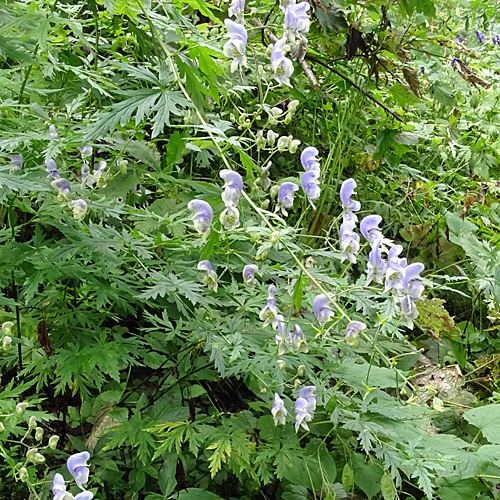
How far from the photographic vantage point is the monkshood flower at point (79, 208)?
1.15 meters

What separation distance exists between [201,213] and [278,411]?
0.52 m

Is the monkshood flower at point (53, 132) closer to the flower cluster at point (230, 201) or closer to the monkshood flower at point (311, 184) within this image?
the flower cluster at point (230, 201)

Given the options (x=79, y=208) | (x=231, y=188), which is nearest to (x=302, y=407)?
(x=231, y=188)

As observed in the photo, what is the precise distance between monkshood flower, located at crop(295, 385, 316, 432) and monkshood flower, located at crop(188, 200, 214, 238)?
18.0 inches

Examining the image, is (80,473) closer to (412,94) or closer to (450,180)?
(412,94)

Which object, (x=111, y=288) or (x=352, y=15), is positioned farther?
(x=352, y=15)

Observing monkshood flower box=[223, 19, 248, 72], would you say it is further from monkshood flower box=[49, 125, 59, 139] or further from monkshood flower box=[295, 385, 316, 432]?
monkshood flower box=[295, 385, 316, 432]

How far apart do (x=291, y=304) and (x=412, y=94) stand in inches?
48.9

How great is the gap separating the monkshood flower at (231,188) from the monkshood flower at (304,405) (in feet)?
1.59

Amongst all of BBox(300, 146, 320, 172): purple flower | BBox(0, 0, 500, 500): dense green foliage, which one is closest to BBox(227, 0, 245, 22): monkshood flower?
BBox(0, 0, 500, 500): dense green foliage

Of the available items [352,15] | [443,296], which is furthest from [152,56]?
[443,296]

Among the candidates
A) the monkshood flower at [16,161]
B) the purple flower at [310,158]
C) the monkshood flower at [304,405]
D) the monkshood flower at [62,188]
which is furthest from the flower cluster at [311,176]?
the monkshood flower at [16,161]

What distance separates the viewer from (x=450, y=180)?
8.87 feet

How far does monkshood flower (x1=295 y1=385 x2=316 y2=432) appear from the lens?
3.76ft
